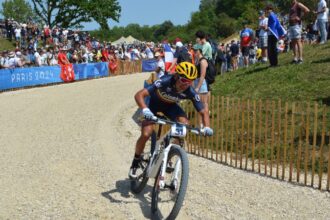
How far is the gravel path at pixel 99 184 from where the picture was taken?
638 cm

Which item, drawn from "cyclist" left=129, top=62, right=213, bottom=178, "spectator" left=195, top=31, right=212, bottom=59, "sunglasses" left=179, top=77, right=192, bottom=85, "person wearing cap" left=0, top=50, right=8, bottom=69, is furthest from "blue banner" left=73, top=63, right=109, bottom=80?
"sunglasses" left=179, top=77, right=192, bottom=85

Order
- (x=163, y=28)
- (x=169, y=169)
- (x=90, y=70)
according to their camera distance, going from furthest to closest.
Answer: (x=163, y=28)
(x=90, y=70)
(x=169, y=169)

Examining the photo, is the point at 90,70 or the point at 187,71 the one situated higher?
the point at 187,71

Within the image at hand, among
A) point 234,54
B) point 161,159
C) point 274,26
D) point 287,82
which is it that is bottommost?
point 161,159

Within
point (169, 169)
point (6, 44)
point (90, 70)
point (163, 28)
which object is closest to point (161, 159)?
point (169, 169)

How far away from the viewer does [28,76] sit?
23.7 meters

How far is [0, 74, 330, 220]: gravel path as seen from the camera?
6383 millimetres

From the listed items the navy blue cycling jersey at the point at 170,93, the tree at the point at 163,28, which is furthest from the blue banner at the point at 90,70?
the tree at the point at 163,28

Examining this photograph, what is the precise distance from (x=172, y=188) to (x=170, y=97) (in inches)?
52.8

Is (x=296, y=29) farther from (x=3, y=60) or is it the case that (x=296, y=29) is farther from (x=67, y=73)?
(x=67, y=73)

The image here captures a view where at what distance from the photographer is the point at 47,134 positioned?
12.0 m

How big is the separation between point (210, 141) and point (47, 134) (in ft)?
14.1

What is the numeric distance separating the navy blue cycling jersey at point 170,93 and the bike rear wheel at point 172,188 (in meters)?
0.86

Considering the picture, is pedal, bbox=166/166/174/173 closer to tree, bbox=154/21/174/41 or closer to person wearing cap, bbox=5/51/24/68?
person wearing cap, bbox=5/51/24/68
